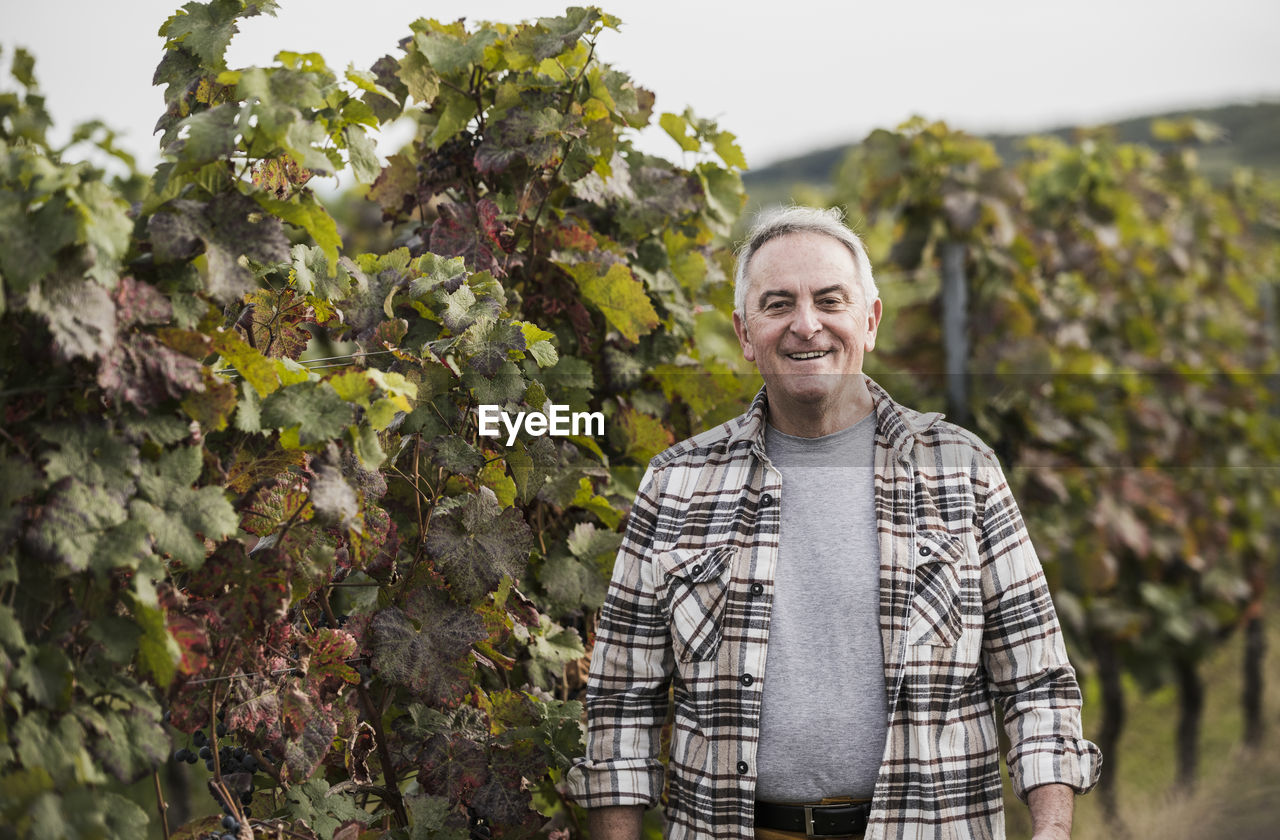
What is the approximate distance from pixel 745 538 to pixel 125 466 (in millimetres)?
1025

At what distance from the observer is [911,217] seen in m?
4.54

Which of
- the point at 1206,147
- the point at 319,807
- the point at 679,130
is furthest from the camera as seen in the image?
the point at 1206,147

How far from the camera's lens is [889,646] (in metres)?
1.87

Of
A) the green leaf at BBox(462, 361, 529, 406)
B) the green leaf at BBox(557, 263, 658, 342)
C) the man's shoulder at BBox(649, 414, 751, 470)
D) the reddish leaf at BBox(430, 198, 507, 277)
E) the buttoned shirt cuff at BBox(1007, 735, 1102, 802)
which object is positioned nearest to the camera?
the buttoned shirt cuff at BBox(1007, 735, 1102, 802)

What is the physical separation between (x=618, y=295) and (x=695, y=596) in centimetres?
67

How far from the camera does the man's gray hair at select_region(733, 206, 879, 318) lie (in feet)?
6.81

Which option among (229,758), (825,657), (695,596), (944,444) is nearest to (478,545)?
Result: (695,596)

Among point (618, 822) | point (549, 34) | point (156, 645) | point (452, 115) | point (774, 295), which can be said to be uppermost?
point (549, 34)

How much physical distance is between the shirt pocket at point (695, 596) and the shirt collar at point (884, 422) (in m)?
0.23

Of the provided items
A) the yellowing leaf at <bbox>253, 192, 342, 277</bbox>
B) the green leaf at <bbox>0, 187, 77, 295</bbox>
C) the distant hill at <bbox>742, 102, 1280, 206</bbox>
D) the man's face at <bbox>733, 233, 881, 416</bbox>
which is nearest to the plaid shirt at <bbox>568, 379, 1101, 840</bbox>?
the man's face at <bbox>733, 233, 881, 416</bbox>

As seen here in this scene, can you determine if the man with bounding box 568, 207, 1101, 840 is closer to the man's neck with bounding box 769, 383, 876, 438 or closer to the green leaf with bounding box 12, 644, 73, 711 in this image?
the man's neck with bounding box 769, 383, 876, 438

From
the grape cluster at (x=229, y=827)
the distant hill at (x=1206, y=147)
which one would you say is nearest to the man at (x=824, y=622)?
the grape cluster at (x=229, y=827)

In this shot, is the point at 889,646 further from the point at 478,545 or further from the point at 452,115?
the point at 452,115

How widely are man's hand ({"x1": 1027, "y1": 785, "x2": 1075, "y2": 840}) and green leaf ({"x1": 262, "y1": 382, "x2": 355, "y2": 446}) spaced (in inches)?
46.7
